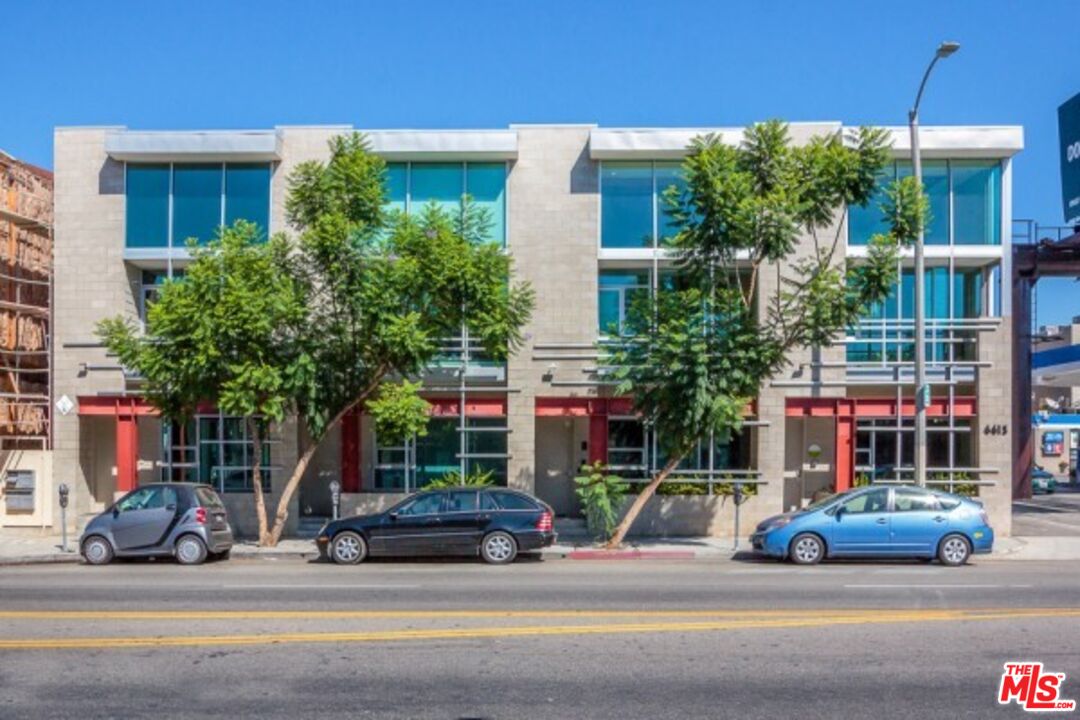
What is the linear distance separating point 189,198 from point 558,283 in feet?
27.8

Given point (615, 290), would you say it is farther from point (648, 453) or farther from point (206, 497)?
point (206, 497)

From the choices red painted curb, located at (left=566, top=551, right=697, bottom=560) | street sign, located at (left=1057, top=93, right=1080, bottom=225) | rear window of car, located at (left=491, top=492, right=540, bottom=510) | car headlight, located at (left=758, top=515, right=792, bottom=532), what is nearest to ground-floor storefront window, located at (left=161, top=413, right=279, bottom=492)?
rear window of car, located at (left=491, top=492, right=540, bottom=510)

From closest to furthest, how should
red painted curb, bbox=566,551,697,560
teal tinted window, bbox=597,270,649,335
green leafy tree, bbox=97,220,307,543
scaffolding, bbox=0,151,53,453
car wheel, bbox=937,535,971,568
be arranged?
car wheel, bbox=937,535,971,568
green leafy tree, bbox=97,220,307,543
red painted curb, bbox=566,551,697,560
teal tinted window, bbox=597,270,649,335
scaffolding, bbox=0,151,53,453

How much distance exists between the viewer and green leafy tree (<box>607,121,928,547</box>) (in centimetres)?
1925

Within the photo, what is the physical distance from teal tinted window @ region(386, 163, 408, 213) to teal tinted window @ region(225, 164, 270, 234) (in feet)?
9.04

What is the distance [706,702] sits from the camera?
27.9 feet

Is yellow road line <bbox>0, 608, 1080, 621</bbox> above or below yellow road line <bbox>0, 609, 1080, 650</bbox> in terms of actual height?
below

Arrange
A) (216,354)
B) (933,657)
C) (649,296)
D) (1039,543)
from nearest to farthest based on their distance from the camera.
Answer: (933,657), (216,354), (649,296), (1039,543)

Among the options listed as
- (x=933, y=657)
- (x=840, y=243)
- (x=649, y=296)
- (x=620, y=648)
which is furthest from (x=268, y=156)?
(x=933, y=657)

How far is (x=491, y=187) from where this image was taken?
23938 millimetres

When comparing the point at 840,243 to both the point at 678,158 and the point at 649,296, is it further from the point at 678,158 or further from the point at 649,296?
the point at 649,296

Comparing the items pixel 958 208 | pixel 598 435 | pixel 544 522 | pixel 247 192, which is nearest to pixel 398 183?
pixel 247 192

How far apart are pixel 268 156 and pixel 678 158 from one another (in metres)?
9.08

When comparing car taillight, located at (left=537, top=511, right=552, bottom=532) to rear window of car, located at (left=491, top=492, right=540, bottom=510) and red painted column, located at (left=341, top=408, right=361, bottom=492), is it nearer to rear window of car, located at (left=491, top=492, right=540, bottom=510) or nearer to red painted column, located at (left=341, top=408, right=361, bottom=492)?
rear window of car, located at (left=491, top=492, right=540, bottom=510)
